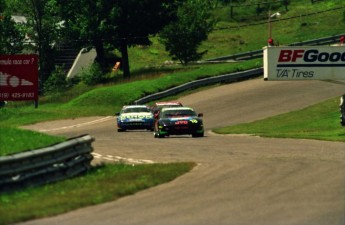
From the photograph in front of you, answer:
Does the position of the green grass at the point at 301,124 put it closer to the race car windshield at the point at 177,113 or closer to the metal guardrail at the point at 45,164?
the race car windshield at the point at 177,113

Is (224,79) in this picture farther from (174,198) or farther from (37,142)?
(174,198)

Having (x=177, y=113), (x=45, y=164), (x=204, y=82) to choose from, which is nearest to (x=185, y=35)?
(x=204, y=82)

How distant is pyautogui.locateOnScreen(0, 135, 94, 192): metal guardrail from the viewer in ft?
56.7

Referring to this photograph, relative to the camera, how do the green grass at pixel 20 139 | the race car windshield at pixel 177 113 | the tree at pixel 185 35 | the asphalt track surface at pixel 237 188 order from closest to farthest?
the asphalt track surface at pixel 237 188, the green grass at pixel 20 139, the race car windshield at pixel 177 113, the tree at pixel 185 35

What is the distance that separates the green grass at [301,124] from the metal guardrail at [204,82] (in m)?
13.0

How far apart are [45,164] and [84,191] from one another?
148 cm

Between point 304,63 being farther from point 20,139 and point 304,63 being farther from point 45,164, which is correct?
point 45,164

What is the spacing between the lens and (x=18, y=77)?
37344 mm

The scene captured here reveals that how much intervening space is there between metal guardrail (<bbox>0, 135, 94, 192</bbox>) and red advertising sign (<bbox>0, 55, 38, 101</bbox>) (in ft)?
50.9

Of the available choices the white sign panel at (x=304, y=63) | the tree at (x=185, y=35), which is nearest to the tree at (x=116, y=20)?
the tree at (x=185, y=35)

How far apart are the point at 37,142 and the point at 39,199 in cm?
550

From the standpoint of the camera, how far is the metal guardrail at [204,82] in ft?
217

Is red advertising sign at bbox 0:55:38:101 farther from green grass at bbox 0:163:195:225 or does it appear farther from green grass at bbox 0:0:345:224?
green grass at bbox 0:163:195:225

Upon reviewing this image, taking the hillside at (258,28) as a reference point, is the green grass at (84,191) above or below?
below
